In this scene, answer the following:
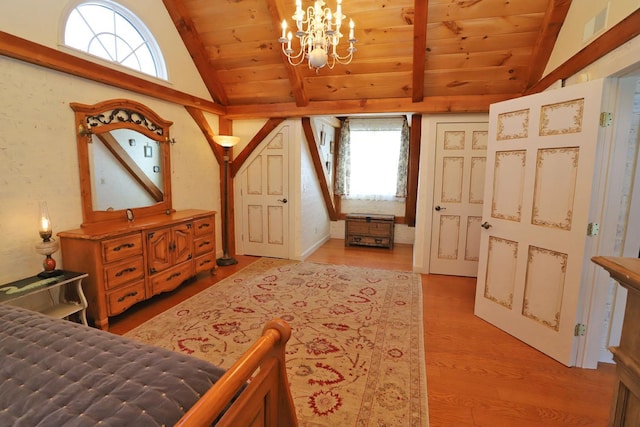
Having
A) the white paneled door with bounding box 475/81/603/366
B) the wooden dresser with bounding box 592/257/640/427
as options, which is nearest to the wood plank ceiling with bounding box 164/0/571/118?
the white paneled door with bounding box 475/81/603/366

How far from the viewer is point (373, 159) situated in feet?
20.1

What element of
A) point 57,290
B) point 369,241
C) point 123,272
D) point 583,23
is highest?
point 583,23

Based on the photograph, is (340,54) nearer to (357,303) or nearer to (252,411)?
(357,303)

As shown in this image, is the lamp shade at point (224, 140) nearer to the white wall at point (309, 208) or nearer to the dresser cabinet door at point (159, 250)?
the white wall at point (309, 208)

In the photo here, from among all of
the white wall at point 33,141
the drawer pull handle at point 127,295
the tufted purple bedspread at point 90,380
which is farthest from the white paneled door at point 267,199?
the tufted purple bedspread at point 90,380

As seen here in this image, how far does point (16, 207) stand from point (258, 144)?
9.96 ft

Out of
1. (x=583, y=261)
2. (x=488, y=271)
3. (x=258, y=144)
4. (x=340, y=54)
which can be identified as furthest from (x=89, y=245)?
(x=583, y=261)

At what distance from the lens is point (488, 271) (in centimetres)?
297

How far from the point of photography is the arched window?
9.27ft

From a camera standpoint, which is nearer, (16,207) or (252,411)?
(252,411)

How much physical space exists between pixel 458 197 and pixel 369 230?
1.95 metres

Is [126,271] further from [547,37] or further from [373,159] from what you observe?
[373,159]

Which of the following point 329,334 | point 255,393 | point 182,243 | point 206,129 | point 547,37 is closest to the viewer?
point 255,393

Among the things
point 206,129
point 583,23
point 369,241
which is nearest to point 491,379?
point 583,23
